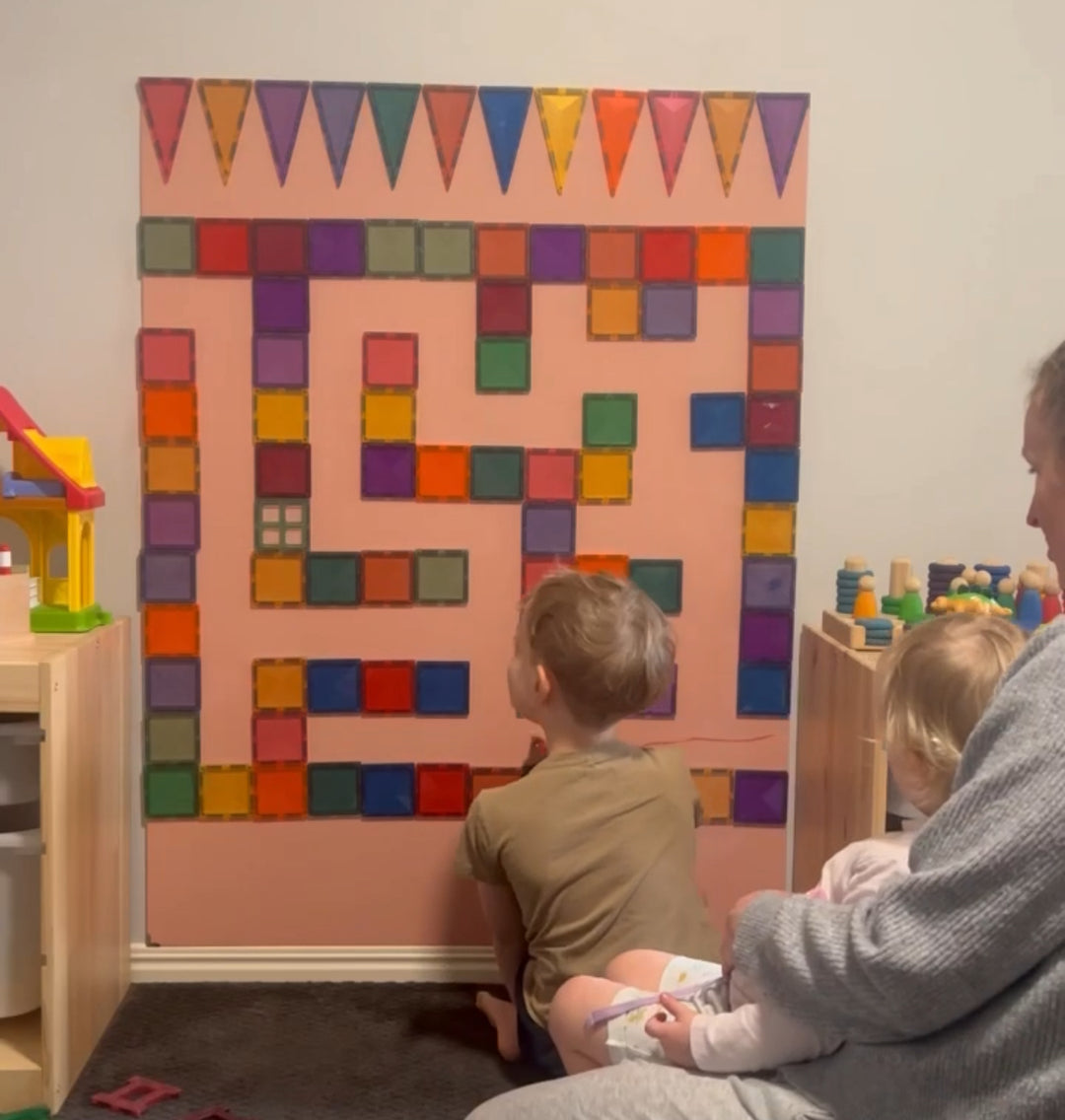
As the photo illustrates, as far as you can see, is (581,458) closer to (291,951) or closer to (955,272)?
(955,272)

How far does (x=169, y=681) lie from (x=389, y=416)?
22.0 inches

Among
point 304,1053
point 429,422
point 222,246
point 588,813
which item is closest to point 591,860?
point 588,813

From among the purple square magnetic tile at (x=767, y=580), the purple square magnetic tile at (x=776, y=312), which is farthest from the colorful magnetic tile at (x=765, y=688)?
the purple square magnetic tile at (x=776, y=312)

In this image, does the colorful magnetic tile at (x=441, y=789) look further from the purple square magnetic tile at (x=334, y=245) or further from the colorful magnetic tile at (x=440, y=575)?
the purple square magnetic tile at (x=334, y=245)

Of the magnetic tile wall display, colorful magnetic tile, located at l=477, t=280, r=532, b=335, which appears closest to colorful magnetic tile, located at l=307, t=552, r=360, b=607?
the magnetic tile wall display

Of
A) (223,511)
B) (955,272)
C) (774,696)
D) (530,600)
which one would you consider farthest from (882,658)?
(223,511)

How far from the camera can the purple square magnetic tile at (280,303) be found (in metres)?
2.08

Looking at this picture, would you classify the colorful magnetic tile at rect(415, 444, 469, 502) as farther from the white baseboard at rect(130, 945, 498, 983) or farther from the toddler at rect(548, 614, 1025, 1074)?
the toddler at rect(548, 614, 1025, 1074)

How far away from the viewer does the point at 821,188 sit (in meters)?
2.12

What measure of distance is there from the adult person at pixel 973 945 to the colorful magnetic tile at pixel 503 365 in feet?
3.78

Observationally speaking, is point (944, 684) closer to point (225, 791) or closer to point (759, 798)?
point (759, 798)

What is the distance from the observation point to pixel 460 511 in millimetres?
2131

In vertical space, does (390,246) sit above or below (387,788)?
above

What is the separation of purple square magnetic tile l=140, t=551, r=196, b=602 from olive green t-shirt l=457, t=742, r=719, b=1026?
634 mm
